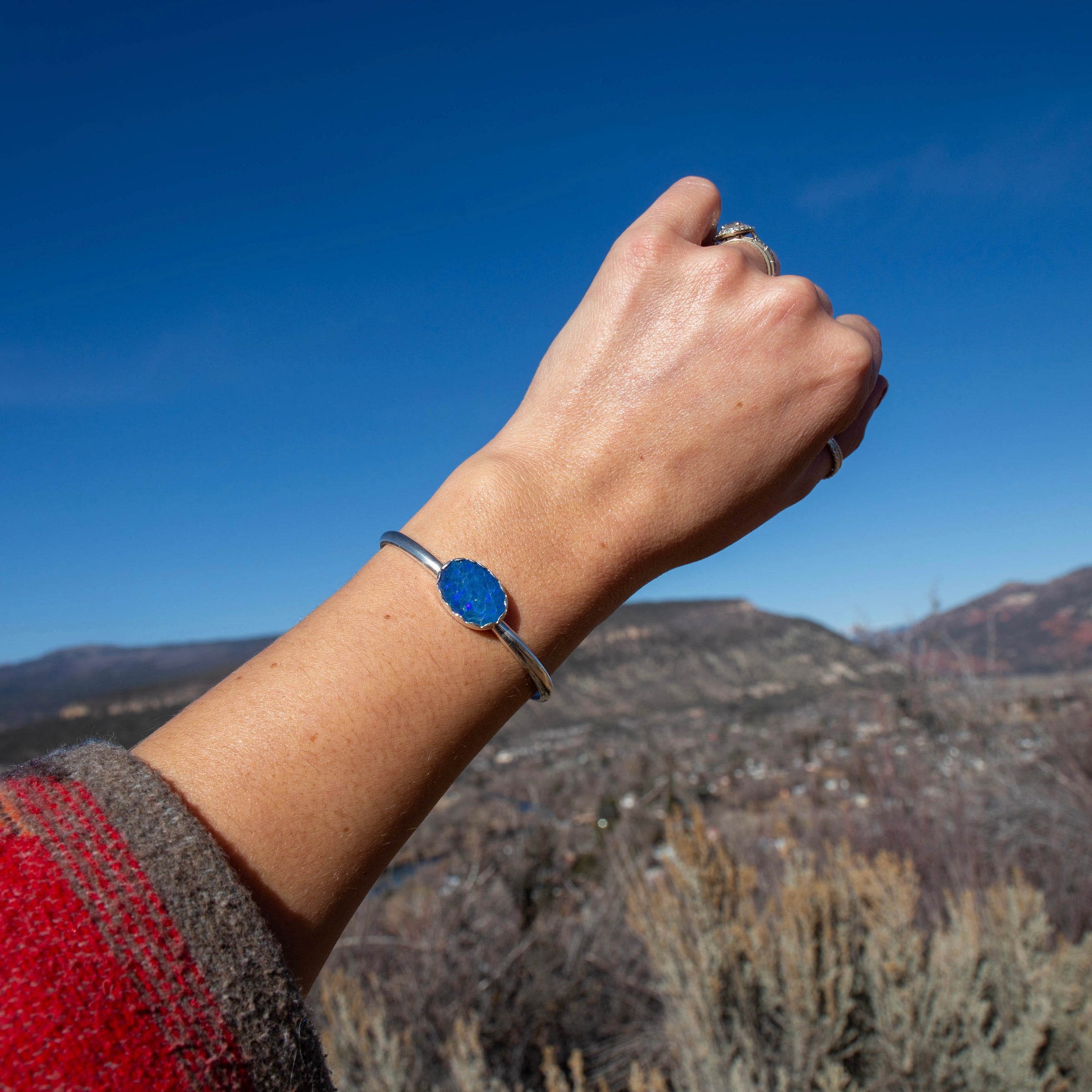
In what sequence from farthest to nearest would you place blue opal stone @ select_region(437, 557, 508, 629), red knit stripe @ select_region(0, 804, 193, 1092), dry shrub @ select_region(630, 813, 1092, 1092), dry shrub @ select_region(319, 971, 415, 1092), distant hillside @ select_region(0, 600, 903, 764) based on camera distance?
1. distant hillside @ select_region(0, 600, 903, 764)
2. dry shrub @ select_region(319, 971, 415, 1092)
3. dry shrub @ select_region(630, 813, 1092, 1092)
4. blue opal stone @ select_region(437, 557, 508, 629)
5. red knit stripe @ select_region(0, 804, 193, 1092)

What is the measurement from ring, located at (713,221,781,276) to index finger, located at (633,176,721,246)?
26mm

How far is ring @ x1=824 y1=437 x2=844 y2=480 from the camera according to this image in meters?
1.12

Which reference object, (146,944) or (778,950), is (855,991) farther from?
(146,944)

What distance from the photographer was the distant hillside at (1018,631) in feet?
27.1

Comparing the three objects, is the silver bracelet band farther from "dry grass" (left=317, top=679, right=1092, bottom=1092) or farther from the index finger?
"dry grass" (left=317, top=679, right=1092, bottom=1092)

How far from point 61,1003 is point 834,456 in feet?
3.56

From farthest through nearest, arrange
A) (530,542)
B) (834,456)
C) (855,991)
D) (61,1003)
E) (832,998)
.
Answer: (855,991), (832,998), (834,456), (530,542), (61,1003)

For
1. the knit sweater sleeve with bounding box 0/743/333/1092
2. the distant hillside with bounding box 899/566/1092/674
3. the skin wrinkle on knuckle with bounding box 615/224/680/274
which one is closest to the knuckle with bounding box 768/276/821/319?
the skin wrinkle on knuckle with bounding box 615/224/680/274

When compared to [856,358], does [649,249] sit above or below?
above

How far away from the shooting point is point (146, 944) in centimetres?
56

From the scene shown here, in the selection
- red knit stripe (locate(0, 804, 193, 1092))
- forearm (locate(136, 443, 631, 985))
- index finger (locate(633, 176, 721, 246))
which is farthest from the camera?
index finger (locate(633, 176, 721, 246))

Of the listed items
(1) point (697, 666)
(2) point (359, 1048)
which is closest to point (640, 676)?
(1) point (697, 666)

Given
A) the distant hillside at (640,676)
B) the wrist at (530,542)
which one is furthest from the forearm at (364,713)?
the distant hillside at (640,676)

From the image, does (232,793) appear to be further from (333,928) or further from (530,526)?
(530,526)
